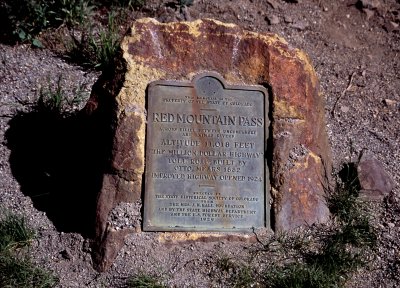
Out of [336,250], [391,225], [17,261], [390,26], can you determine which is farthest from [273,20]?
[17,261]

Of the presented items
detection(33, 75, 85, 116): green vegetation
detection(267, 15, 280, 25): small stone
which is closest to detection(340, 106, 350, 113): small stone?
detection(267, 15, 280, 25): small stone

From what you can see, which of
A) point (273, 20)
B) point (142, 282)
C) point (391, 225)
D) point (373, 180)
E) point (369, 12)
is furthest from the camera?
point (369, 12)

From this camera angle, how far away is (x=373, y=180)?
4551 mm

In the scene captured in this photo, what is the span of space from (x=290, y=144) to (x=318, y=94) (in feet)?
1.50

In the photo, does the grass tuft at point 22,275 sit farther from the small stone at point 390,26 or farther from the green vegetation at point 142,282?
the small stone at point 390,26

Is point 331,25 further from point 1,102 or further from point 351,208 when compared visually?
point 1,102

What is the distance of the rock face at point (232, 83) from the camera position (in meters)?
3.92

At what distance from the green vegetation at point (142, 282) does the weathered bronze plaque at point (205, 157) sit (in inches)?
11.4

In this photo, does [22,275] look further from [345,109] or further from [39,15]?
[345,109]

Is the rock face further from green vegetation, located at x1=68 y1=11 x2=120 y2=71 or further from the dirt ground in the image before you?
green vegetation, located at x1=68 y1=11 x2=120 y2=71

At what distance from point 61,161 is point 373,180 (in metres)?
2.14

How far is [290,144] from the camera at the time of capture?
162 inches

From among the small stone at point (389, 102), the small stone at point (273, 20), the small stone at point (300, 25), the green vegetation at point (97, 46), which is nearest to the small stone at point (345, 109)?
the small stone at point (389, 102)

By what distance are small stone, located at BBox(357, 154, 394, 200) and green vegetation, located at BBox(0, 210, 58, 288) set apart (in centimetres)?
212
